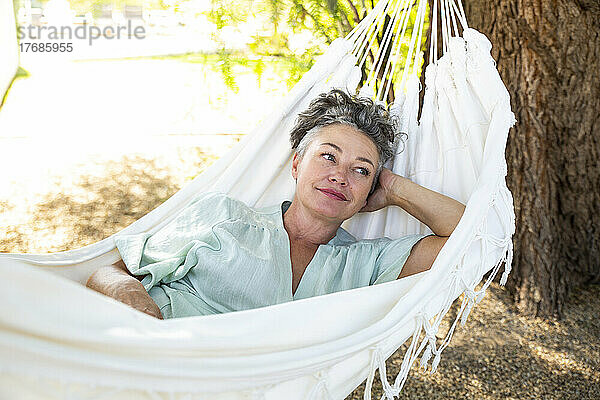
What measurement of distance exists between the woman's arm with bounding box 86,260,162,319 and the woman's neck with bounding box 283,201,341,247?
0.49 m

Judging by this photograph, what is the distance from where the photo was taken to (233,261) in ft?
5.39

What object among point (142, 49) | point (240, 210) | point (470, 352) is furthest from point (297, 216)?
point (142, 49)

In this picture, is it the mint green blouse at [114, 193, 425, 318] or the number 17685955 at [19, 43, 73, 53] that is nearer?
the mint green blouse at [114, 193, 425, 318]

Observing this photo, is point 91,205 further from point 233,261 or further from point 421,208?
point 421,208

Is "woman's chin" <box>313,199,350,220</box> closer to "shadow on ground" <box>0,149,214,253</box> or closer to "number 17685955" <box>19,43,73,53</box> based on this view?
"shadow on ground" <box>0,149,214,253</box>

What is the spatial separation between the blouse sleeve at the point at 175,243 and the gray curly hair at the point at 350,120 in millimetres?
344

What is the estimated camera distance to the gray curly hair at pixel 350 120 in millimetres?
1884

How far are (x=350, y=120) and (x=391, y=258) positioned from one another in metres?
0.45

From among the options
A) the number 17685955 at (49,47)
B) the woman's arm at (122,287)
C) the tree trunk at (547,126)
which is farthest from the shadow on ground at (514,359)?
the number 17685955 at (49,47)

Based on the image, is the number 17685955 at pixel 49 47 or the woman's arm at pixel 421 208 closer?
the woman's arm at pixel 421 208

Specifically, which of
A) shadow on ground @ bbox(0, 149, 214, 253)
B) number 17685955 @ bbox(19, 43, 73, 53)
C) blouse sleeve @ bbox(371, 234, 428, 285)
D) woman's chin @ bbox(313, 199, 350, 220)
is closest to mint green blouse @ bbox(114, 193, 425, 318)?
blouse sleeve @ bbox(371, 234, 428, 285)

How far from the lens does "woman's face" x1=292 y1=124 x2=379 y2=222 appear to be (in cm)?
175

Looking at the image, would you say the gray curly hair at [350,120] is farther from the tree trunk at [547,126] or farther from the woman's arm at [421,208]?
the tree trunk at [547,126]

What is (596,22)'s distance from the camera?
9.42 ft
